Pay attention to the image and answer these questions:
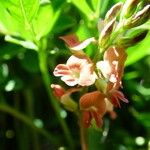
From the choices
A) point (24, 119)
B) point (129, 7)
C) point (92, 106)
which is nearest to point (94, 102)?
point (92, 106)

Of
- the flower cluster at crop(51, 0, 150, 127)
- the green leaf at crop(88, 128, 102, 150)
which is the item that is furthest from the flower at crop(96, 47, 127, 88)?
the green leaf at crop(88, 128, 102, 150)

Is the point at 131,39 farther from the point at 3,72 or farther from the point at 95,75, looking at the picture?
the point at 3,72

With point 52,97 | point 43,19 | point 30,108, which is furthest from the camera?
point 30,108

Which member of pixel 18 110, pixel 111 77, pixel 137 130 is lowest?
pixel 137 130

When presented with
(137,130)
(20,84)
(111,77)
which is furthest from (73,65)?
(137,130)

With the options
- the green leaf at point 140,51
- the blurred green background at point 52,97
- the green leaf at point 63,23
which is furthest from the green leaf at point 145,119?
the green leaf at point 63,23

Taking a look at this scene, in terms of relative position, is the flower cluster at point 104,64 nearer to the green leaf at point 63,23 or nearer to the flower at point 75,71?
the flower at point 75,71

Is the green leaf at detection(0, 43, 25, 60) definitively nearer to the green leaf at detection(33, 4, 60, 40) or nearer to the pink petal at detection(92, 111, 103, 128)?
the green leaf at detection(33, 4, 60, 40)

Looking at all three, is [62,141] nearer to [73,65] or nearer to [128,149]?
[128,149]
